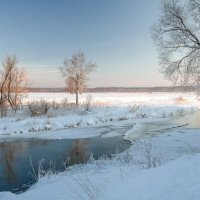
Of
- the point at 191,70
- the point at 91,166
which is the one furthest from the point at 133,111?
the point at 91,166

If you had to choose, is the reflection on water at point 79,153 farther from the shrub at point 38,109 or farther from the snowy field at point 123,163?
the shrub at point 38,109

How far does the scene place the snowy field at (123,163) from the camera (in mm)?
4105

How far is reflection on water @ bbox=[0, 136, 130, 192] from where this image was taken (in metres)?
10.3

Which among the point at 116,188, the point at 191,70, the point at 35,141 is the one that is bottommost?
the point at 35,141

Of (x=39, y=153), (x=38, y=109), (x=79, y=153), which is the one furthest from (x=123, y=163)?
(x=38, y=109)

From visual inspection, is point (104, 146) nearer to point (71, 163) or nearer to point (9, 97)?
point (71, 163)

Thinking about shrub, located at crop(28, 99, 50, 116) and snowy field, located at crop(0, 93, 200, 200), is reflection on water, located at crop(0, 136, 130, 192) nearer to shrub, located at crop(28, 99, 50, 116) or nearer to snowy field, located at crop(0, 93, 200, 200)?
snowy field, located at crop(0, 93, 200, 200)

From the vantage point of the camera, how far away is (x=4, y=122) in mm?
22766

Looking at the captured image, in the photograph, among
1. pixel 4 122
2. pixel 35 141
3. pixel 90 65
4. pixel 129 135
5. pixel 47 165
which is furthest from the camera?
pixel 90 65

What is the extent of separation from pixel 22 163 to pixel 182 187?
31.6 feet

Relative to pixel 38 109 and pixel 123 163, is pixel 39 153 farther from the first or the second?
pixel 38 109

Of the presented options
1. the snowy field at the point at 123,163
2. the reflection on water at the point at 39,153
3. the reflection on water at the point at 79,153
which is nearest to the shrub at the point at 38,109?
the snowy field at the point at 123,163

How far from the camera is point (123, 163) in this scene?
1017 centimetres

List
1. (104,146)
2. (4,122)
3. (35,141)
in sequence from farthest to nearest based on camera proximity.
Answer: (4,122) < (35,141) < (104,146)
